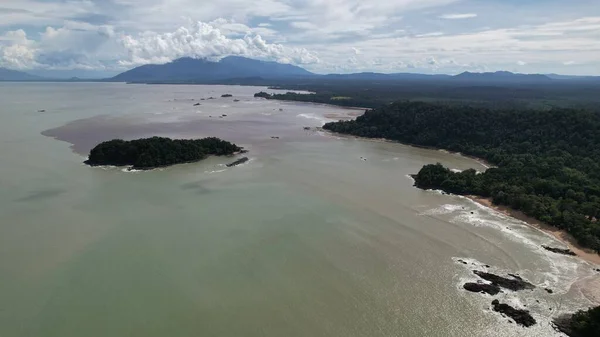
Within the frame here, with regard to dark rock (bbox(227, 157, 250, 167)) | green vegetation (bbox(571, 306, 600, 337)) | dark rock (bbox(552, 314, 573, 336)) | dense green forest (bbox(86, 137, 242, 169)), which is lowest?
dark rock (bbox(552, 314, 573, 336))

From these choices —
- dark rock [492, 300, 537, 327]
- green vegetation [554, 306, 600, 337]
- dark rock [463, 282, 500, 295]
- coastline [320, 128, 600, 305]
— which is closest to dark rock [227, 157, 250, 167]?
coastline [320, 128, 600, 305]

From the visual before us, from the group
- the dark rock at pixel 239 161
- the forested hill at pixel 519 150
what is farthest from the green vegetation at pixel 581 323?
the dark rock at pixel 239 161

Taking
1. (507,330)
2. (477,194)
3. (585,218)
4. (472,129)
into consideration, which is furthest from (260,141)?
(507,330)

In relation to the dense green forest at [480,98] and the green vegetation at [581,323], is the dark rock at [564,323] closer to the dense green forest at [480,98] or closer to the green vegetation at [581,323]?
the green vegetation at [581,323]

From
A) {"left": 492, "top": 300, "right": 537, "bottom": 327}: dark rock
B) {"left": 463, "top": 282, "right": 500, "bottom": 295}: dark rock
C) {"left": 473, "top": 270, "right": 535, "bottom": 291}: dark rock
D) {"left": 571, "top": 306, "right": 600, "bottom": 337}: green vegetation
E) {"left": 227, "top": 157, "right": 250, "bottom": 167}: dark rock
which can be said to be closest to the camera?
{"left": 571, "top": 306, "right": 600, "bottom": 337}: green vegetation

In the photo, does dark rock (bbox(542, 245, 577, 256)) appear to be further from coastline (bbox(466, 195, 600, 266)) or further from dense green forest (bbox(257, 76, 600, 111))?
dense green forest (bbox(257, 76, 600, 111))

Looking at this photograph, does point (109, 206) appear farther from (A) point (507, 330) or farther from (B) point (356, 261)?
(A) point (507, 330)
